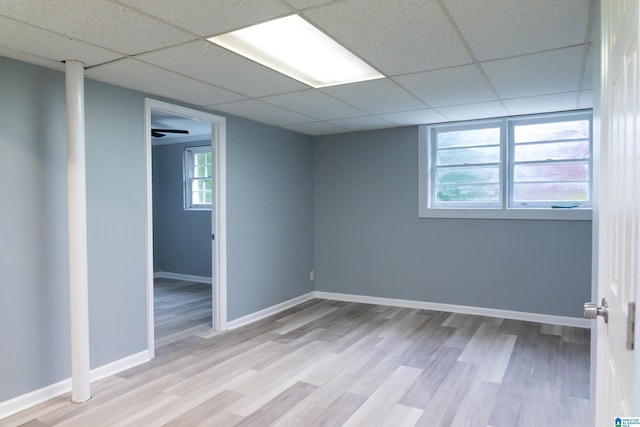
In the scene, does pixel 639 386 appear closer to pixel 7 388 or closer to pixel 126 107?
pixel 7 388

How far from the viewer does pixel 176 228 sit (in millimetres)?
6820

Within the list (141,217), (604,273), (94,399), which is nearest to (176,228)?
(141,217)

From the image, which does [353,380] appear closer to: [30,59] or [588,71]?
[588,71]

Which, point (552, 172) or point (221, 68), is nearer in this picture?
point (221, 68)

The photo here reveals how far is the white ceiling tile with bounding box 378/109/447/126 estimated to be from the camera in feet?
13.6

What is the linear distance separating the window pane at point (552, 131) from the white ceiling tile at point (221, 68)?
2.63 m

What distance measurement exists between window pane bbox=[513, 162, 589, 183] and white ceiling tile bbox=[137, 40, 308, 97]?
270 centimetres

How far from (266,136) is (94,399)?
3.02m

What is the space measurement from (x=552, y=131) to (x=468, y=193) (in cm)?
105

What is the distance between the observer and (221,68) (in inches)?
106

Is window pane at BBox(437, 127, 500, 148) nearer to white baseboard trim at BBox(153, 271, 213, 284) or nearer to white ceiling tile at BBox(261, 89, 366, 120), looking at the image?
white ceiling tile at BBox(261, 89, 366, 120)

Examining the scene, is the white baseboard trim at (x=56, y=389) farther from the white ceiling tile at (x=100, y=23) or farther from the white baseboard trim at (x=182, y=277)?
the white baseboard trim at (x=182, y=277)

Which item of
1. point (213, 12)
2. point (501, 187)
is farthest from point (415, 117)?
point (213, 12)

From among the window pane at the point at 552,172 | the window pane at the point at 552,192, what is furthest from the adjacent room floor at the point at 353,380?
the window pane at the point at 552,172
